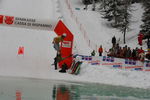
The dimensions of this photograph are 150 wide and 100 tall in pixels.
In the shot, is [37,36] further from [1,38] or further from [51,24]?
[51,24]

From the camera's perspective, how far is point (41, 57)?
2270 centimetres

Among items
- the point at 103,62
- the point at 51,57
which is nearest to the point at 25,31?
the point at 51,57

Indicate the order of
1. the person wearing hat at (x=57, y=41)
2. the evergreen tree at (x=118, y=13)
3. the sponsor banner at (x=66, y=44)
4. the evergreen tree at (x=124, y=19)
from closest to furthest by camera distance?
the person wearing hat at (x=57, y=41) < the sponsor banner at (x=66, y=44) < the evergreen tree at (x=124, y=19) < the evergreen tree at (x=118, y=13)

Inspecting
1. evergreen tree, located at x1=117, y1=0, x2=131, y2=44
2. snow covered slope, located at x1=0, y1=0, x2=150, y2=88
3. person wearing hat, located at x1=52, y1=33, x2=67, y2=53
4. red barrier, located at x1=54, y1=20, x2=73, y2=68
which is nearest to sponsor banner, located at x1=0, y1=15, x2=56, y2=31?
red barrier, located at x1=54, y1=20, x2=73, y2=68

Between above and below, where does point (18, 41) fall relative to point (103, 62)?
above

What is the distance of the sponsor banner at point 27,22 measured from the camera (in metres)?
21.4

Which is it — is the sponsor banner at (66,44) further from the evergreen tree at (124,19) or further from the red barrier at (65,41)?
the evergreen tree at (124,19)

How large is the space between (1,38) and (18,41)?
1557 mm

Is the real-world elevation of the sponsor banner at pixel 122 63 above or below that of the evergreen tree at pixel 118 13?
below

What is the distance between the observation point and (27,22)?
21.6 meters

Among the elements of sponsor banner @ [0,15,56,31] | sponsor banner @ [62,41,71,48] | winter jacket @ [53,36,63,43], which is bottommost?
sponsor banner @ [62,41,71,48]

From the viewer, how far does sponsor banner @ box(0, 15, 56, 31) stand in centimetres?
2136

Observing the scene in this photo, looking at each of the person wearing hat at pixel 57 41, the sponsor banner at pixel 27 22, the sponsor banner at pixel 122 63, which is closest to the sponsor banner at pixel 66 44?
the person wearing hat at pixel 57 41

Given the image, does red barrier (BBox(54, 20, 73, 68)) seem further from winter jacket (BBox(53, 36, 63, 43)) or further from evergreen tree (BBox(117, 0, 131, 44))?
evergreen tree (BBox(117, 0, 131, 44))
